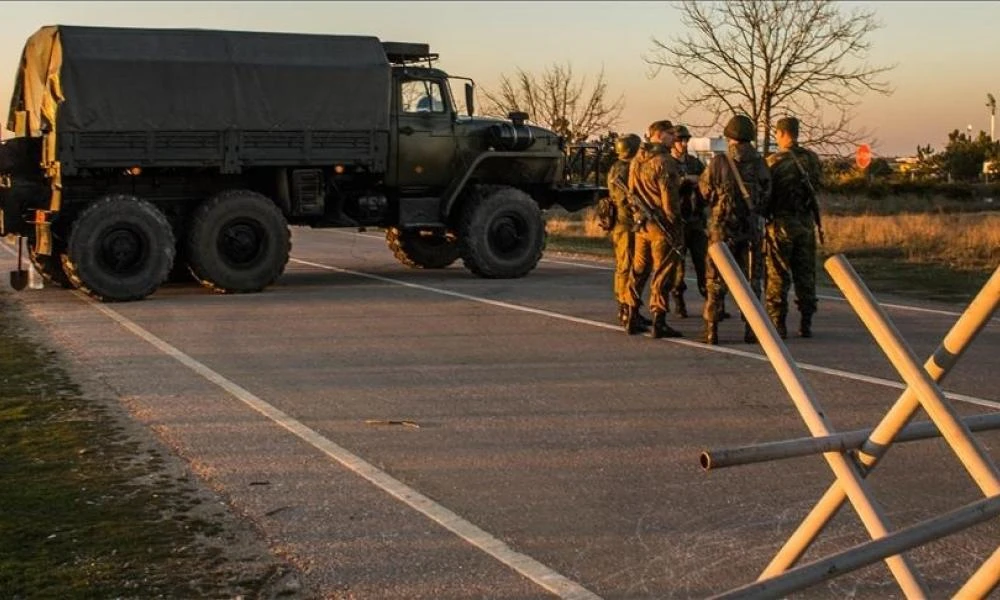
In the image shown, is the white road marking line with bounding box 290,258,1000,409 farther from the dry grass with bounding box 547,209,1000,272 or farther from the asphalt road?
the dry grass with bounding box 547,209,1000,272

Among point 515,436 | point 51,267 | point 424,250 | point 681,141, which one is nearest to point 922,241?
point 424,250

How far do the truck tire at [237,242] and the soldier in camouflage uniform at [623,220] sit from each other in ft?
16.9

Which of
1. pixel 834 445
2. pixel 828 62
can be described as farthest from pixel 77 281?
pixel 828 62

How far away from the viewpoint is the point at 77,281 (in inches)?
628

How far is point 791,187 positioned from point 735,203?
2.21 ft

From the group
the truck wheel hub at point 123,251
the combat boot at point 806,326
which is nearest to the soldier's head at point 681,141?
the combat boot at point 806,326

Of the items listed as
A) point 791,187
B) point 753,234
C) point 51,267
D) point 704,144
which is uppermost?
point 704,144

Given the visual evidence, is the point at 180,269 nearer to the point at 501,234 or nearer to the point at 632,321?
the point at 501,234

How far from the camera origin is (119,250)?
1588cm

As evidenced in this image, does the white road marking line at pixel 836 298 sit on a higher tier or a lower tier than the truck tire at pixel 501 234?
lower

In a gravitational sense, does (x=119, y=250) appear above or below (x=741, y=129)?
below

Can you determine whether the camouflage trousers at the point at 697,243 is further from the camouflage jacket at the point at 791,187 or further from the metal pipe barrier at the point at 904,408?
the metal pipe barrier at the point at 904,408

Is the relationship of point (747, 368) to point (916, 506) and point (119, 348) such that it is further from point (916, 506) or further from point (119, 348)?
point (119, 348)

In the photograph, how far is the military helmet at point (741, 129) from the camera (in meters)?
11.7
